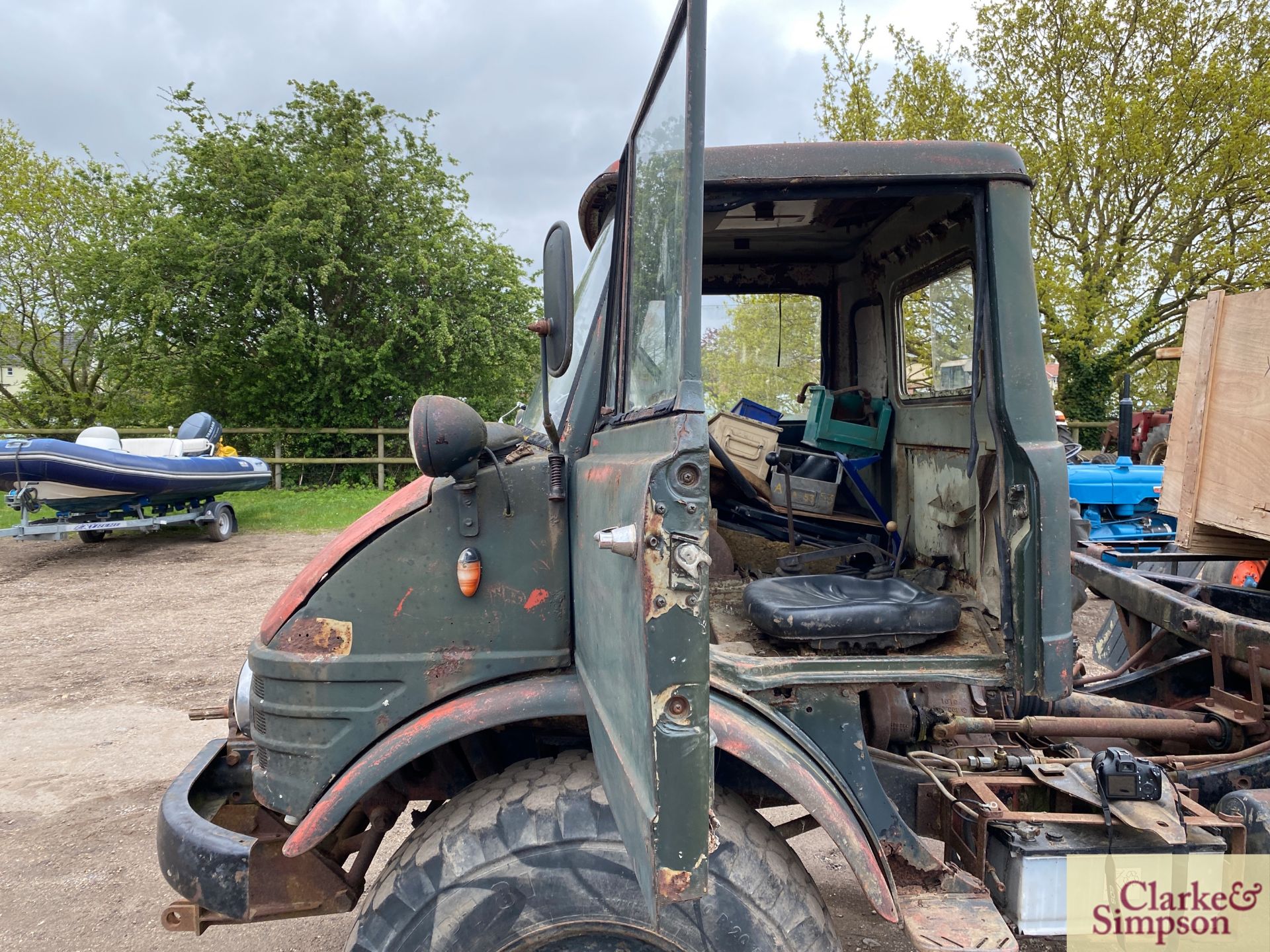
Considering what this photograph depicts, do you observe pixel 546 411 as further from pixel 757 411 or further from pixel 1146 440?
pixel 1146 440

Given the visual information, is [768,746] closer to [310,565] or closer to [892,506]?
[310,565]

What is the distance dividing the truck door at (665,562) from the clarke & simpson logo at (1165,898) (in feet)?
4.48

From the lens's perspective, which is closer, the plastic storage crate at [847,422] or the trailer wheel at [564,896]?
the trailer wheel at [564,896]

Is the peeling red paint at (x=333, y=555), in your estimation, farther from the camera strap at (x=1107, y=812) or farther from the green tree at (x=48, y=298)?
the green tree at (x=48, y=298)

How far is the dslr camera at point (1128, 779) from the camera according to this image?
7.65 ft

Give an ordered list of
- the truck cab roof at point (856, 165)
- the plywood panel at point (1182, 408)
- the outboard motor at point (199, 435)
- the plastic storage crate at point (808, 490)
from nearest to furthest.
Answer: the truck cab roof at point (856, 165)
the plywood panel at point (1182, 408)
the plastic storage crate at point (808, 490)
the outboard motor at point (199, 435)

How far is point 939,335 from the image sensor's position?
301 cm

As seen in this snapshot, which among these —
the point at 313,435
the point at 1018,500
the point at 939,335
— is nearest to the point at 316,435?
the point at 313,435

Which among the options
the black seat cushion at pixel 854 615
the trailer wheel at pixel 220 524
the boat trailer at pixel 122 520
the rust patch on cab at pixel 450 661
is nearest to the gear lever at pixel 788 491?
the black seat cushion at pixel 854 615

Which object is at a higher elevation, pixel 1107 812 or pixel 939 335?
pixel 939 335

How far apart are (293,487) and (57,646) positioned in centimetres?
1097

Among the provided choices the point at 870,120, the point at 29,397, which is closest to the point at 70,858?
the point at 870,120

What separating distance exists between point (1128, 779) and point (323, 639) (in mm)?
2234

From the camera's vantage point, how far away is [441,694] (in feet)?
7.22
